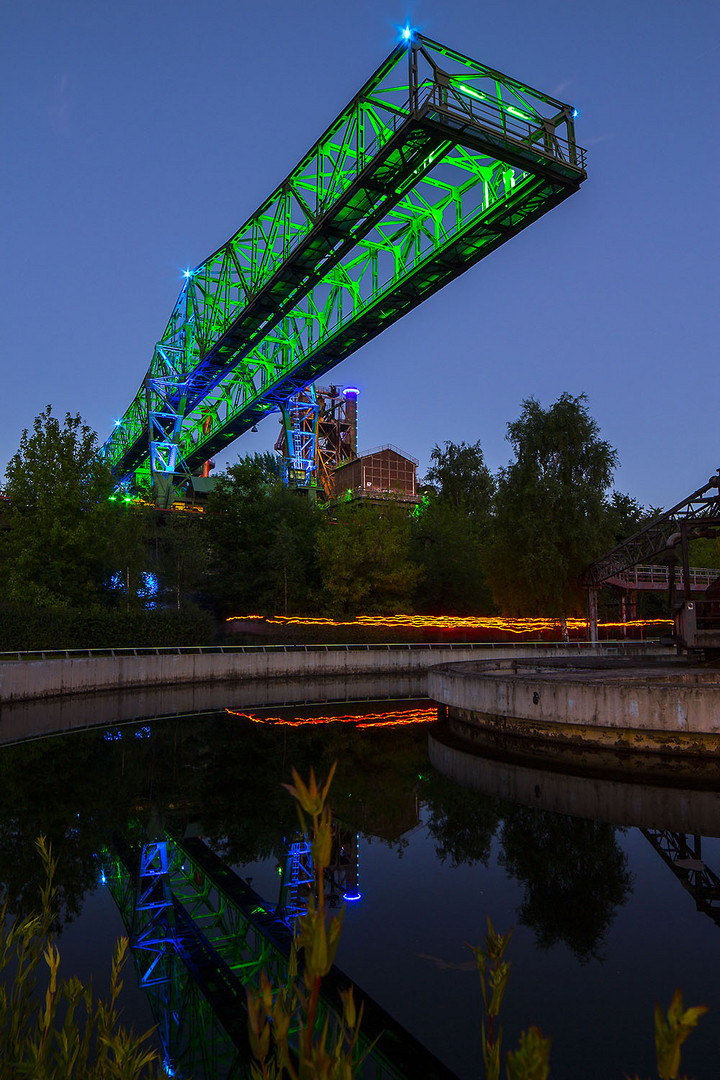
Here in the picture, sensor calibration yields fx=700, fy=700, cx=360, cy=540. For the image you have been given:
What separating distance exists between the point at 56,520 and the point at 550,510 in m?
25.2

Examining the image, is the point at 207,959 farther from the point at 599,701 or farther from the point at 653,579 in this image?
the point at 653,579

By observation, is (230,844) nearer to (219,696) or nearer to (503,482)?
(219,696)

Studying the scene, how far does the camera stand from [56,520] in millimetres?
31281

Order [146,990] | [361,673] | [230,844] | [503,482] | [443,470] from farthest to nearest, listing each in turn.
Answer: [443,470] → [503,482] → [361,673] → [230,844] → [146,990]

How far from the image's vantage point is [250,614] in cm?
4475

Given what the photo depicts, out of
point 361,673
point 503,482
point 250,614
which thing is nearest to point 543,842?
point 361,673

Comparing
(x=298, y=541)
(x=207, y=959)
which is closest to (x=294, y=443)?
(x=298, y=541)

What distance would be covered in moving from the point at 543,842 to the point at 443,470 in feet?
246

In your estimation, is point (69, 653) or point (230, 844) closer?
point (230, 844)

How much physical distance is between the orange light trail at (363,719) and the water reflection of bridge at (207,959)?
34.0 ft

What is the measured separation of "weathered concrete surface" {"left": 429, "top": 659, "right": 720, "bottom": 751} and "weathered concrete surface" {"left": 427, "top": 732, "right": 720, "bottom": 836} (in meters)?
1.11

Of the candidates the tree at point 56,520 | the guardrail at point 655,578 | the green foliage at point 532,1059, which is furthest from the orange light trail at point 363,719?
the guardrail at point 655,578

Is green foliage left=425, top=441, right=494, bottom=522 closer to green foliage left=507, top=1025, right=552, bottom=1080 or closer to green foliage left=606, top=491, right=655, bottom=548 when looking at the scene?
green foliage left=606, top=491, right=655, bottom=548

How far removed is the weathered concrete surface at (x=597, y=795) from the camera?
927 centimetres
